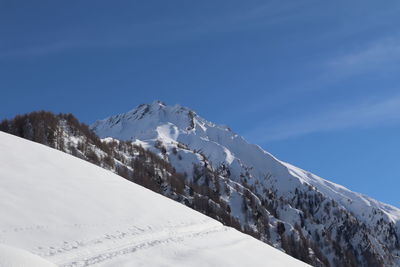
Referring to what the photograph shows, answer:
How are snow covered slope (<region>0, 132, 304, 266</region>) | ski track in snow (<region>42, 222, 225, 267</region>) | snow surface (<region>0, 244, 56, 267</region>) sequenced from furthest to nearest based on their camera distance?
snow covered slope (<region>0, 132, 304, 266</region>)
ski track in snow (<region>42, 222, 225, 267</region>)
snow surface (<region>0, 244, 56, 267</region>)

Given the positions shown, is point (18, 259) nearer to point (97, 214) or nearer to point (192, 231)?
point (97, 214)

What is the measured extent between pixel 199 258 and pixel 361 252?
192896 millimetres

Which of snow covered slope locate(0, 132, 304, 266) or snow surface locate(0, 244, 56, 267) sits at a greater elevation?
snow covered slope locate(0, 132, 304, 266)

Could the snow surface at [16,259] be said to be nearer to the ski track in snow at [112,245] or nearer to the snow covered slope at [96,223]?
the snow covered slope at [96,223]

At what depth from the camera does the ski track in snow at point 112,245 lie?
17.8 m

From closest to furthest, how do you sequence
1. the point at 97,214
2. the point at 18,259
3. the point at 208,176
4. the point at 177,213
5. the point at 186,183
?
the point at 18,259
the point at 97,214
the point at 177,213
the point at 186,183
the point at 208,176

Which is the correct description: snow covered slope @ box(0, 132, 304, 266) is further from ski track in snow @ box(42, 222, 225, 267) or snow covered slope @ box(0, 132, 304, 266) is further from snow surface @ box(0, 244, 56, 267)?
snow surface @ box(0, 244, 56, 267)

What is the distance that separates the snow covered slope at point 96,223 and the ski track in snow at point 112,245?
33 mm

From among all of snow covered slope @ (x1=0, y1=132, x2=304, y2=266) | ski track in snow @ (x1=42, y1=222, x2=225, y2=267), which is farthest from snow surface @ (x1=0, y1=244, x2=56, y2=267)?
ski track in snow @ (x1=42, y1=222, x2=225, y2=267)

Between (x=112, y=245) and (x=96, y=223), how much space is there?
3.11m

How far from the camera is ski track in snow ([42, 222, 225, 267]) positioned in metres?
17.8

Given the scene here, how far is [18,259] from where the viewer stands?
32.5ft

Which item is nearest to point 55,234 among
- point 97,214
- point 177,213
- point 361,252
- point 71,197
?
point 97,214

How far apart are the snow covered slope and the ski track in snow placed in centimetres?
3
